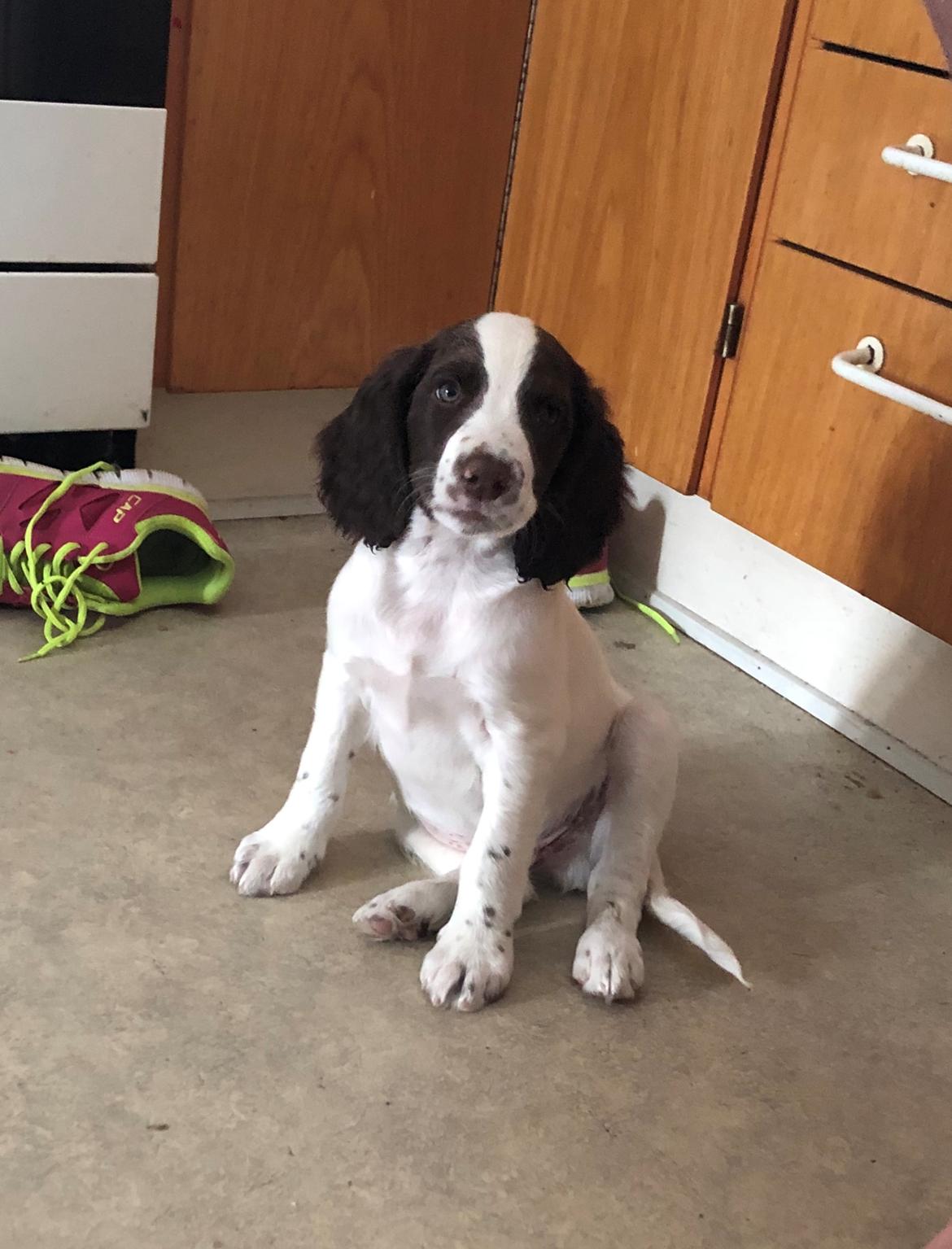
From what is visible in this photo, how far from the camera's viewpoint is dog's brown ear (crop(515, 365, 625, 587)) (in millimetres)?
1555

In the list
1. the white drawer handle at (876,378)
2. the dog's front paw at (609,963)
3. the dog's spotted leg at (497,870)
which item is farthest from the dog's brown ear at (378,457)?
the white drawer handle at (876,378)

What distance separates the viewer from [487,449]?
144 cm

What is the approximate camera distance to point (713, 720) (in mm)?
2301

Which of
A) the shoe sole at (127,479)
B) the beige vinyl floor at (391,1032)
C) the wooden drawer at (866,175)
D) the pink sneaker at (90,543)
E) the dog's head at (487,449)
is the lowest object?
the beige vinyl floor at (391,1032)

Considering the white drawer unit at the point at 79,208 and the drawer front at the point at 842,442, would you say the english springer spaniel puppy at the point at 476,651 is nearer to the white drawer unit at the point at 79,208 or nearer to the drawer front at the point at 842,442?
the drawer front at the point at 842,442

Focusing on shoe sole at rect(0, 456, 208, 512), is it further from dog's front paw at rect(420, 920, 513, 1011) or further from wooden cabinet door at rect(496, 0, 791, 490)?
dog's front paw at rect(420, 920, 513, 1011)

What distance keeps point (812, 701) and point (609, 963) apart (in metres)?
0.93

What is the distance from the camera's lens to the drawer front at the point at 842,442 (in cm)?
195

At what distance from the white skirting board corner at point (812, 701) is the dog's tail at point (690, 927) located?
0.65 metres

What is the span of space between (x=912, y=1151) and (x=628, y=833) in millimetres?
470

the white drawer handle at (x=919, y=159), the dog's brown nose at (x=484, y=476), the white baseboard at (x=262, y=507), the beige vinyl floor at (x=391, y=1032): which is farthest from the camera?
the white baseboard at (x=262, y=507)

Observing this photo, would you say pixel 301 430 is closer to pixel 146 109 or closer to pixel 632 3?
pixel 146 109

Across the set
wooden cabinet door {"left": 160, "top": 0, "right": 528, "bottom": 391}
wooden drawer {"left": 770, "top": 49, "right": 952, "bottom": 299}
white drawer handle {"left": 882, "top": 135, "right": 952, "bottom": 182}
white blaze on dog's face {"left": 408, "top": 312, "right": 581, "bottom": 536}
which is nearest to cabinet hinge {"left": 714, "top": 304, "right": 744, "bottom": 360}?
wooden drawer {"left": 770, "top": 49, "right": 952, "bottom": 299}

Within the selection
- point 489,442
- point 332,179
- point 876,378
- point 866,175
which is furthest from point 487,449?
point 332,179
